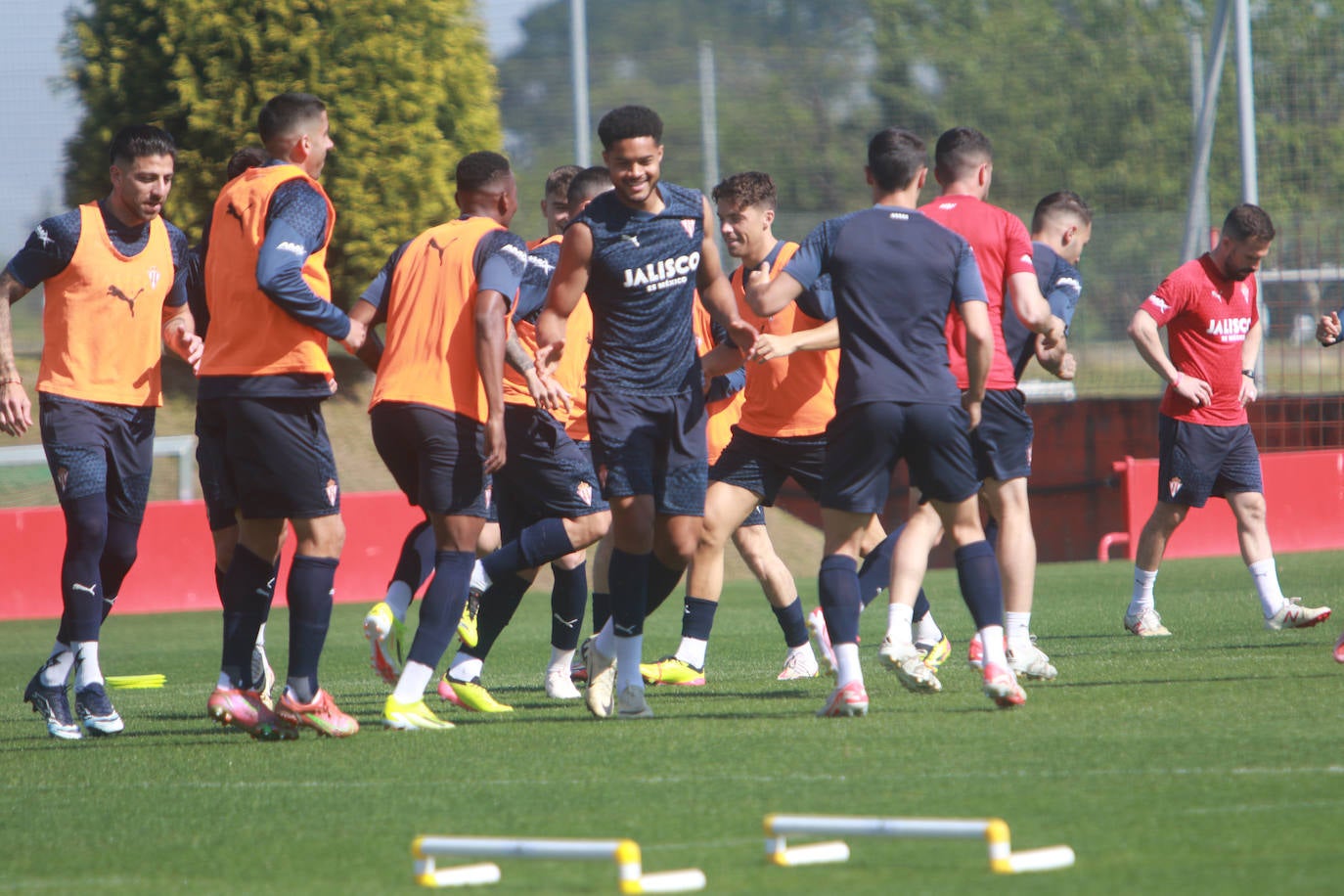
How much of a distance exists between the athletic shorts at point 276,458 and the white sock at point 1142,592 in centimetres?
520

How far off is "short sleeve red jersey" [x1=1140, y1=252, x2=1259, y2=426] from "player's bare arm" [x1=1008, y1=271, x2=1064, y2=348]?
2.75 metres

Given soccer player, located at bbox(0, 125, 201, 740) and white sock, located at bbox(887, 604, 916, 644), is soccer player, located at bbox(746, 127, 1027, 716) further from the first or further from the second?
soccer player, located at bbox(0, 125, 201, 740)

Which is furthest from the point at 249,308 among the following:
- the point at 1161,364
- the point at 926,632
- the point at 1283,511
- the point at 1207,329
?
the point at 1283,511

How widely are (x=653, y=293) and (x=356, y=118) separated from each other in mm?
13488

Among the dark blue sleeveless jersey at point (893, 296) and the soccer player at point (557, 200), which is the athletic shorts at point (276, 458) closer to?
the dark blue sleeveless jersey at point (893, 296)

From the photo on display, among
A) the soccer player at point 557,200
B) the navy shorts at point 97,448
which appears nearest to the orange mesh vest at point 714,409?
the soccer player at point 557,200

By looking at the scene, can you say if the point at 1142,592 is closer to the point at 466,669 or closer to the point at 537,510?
the point at 537,510

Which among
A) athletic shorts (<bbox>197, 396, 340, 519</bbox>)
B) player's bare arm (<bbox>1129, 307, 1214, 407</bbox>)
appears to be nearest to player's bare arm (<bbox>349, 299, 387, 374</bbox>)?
athletic shorts (<bbox>197, 396, 340, 519</bbox>)

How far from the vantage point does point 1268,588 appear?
9.78 metres

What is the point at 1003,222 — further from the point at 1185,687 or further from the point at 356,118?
the point at 356,118

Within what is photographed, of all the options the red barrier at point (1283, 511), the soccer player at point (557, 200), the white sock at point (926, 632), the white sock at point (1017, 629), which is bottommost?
the red barrier at point (1283, 511)

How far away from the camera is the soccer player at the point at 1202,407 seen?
9984 mm

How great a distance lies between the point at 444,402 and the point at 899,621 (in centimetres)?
211

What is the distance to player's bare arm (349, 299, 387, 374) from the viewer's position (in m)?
6.93
